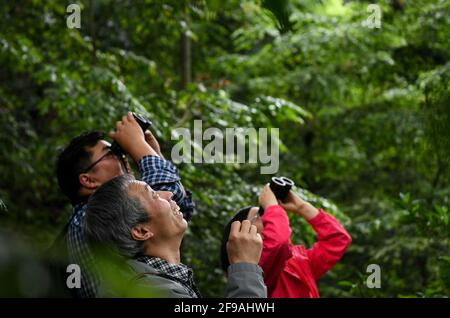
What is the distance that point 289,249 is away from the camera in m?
3.28

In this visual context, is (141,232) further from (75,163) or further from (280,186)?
(280,186)

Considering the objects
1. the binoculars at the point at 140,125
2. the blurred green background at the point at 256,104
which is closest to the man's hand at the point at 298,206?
the blurred green background at the point at 256,104

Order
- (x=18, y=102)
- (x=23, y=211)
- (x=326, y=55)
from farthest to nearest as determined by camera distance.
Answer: (x=326, y=55) → (x=18, y=102) → (x=23, y=211)

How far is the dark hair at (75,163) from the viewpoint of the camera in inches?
112

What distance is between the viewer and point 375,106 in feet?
29.5

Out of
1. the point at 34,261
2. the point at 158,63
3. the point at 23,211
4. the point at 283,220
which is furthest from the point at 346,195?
the point at 34,261

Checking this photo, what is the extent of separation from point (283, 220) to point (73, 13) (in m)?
4.08

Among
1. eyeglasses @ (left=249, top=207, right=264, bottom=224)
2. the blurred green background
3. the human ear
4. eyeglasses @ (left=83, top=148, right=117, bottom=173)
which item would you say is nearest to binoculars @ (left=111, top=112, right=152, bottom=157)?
eyeglasses @ (left=83, top=148, right=117, bottom=173)

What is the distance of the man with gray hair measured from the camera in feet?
6.23

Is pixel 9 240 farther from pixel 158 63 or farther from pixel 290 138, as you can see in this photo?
pixel 158 63

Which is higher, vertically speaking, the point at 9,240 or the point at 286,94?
the point at 286,94

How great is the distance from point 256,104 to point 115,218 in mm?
3623

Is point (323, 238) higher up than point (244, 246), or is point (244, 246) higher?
point (244, 246)

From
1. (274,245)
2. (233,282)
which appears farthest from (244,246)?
(274,245)
